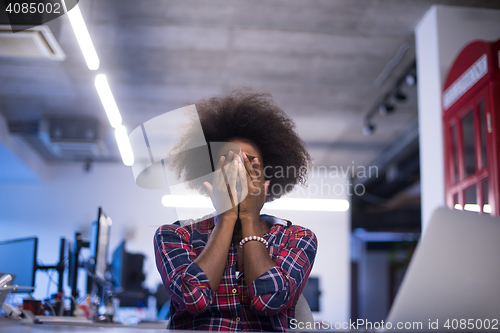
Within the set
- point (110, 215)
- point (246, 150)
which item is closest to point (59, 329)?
point (246, 150)

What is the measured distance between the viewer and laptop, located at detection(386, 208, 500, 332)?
0.74m

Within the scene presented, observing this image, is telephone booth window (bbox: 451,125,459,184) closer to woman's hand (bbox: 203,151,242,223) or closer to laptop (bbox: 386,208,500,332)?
woman's hand (bbox: 203,151,242,223)

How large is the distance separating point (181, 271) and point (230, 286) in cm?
15

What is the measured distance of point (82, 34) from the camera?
3193 mm

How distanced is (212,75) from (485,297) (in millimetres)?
3727

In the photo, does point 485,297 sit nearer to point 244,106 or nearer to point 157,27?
point 244,106

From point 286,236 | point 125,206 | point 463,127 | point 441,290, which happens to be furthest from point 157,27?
point 125,206

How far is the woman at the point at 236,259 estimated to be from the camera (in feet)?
3.72

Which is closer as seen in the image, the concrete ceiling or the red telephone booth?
the red telephone booth

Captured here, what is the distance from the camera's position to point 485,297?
749 millimetres

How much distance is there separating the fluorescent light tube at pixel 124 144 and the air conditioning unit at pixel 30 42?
221 cm

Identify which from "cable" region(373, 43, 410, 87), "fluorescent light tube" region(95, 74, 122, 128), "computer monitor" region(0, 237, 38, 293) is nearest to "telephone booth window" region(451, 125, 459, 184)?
"cable" region(373, 43, 410, 87)

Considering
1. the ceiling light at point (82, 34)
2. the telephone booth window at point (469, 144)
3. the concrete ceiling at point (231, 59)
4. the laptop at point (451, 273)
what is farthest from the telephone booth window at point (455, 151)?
the ceiling light at point (82, 34)

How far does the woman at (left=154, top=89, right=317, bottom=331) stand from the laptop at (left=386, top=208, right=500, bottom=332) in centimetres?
45
